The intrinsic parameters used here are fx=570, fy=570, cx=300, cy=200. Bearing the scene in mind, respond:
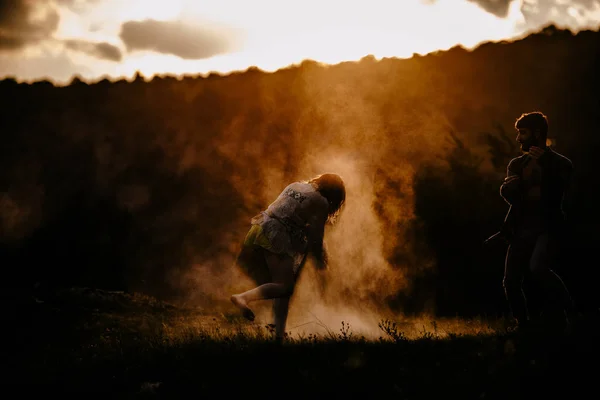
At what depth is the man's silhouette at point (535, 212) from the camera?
590 cm

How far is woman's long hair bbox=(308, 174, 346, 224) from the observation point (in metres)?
6.41

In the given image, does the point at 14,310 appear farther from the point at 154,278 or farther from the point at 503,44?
the point at 503,44

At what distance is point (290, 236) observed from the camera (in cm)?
624

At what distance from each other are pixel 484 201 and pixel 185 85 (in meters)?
15.3

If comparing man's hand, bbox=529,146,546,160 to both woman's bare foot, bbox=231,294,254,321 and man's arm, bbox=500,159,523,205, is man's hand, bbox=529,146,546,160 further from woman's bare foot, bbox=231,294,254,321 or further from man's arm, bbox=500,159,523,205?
woman's bare foot, bbox=231,294,254,321

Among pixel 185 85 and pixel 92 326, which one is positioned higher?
pixel 185 85

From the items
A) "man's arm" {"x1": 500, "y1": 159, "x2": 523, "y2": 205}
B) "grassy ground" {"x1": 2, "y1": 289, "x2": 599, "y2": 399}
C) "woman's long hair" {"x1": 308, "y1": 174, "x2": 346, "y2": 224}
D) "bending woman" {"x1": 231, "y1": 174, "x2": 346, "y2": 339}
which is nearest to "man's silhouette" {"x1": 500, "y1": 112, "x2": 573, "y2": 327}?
"man's arm" {"x1": 500, "y1": 159, "x2": 523, "y2": 205}

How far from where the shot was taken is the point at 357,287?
1533 centimetres

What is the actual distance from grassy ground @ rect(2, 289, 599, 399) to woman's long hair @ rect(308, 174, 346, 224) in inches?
57.8

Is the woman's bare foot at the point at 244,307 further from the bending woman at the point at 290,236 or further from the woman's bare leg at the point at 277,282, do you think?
the bending woman at the point at 290,236

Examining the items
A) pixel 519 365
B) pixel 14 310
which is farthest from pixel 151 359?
pixel 14 310

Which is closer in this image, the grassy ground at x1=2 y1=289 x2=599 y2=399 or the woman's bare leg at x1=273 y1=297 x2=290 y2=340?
the grassy ground at x1=2 y1=289 x2=599 y2=399

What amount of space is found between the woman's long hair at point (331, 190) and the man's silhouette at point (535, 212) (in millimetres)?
1802

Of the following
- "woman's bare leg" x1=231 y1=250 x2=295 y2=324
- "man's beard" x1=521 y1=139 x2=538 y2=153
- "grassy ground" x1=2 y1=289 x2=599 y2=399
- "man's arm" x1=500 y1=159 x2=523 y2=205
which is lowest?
"grassy ground" x1=2 y1=289 x2=599 y2=399
